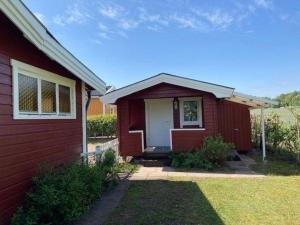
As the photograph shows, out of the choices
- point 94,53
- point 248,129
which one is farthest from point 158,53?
point 248,129

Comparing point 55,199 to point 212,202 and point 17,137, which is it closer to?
point 17,137

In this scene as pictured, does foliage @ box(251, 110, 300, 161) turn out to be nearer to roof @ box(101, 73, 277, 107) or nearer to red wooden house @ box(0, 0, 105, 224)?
roof @ box(101, 73, 277, 107)

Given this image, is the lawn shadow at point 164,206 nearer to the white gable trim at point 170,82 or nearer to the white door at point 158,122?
the white gable trim at point 170,82

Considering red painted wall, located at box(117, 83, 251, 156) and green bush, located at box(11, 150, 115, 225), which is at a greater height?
red painted wall, located at box(117, 83, 251, 156)

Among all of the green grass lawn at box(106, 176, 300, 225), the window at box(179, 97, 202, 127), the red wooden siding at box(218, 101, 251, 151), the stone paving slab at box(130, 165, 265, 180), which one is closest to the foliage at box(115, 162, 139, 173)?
the stone paving slab at box(130, 165, 265, 180)

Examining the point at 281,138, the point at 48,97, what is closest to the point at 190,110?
the point at 281,138

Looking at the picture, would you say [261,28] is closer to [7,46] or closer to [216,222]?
[216,222]

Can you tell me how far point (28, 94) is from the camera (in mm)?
5242

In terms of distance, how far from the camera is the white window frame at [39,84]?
4.72 meters

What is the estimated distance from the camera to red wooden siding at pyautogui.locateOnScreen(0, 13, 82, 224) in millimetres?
4383

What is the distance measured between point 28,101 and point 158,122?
28.6 feet

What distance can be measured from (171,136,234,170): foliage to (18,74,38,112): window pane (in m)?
6.37

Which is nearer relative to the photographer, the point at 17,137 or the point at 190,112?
the point at 17,137

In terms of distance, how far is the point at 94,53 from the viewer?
19.0 meters
